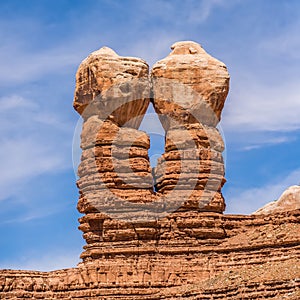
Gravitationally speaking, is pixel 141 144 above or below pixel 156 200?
above

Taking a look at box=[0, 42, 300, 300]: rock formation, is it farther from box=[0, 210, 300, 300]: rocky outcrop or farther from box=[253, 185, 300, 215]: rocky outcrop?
box=[253, 185, 300, 215]: rocky outcrop

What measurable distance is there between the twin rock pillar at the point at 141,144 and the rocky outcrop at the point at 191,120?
5 centimetres

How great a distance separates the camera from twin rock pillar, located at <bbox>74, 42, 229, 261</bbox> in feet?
287

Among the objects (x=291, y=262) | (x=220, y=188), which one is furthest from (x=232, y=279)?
(x=220, y=188)

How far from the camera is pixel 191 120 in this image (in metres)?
90.5

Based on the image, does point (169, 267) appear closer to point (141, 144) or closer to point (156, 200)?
point (156, 200)

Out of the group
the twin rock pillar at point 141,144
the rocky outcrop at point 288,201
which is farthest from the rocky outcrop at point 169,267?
the rocky outcrop at point 288,201

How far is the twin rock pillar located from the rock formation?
2.2 inches

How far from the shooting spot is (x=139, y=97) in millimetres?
89750

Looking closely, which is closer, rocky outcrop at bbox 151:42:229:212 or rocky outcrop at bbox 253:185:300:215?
rocky outcrop at bbox 151:42:229:212

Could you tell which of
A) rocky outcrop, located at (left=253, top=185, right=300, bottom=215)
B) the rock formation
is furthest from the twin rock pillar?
rocky outcrop, located at (left=253, top=185, right=300, bottom=215)

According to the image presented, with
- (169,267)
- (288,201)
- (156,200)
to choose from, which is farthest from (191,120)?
(288,201)

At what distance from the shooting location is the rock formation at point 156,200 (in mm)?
85062

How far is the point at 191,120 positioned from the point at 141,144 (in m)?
3.35
